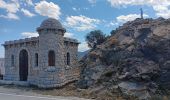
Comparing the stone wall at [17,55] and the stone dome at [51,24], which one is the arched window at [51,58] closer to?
the stone wall at [17,55]

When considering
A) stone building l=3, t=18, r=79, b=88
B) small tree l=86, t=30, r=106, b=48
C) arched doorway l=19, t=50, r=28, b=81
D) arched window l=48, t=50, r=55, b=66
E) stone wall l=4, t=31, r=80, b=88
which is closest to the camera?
stone wall l=4, t=31, r=80, b=88

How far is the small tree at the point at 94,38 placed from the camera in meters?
40.1

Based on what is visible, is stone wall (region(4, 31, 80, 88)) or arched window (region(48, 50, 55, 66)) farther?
arched window (region(48, 50, 55, 66))

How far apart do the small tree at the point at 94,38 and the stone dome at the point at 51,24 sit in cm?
1626

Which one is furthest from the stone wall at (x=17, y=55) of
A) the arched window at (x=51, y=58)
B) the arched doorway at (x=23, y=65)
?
the arched window at (x=51, y=58)

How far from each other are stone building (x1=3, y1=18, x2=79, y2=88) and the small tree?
12.2 metres

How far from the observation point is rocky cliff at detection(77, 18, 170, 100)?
2022cm

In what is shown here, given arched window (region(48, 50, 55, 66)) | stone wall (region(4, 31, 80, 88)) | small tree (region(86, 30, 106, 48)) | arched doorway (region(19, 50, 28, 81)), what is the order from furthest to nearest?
1. small tree (region(86, 30, 106, 48))
2. arched doorway (region(19, 50, 28, 81))
3. arched window (region(48, 50, 55, 66))
4. stone wall (region(4, 31, 80, 88))

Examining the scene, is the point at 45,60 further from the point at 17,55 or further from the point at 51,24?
the point at 17,55

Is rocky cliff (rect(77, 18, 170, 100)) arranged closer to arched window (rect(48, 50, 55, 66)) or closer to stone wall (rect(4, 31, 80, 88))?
stone wall (rect(4, 31, 80, 88))

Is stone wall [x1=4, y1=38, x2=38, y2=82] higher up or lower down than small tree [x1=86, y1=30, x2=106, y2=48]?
lower down

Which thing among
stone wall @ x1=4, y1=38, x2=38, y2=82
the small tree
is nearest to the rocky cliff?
stone wall @ x1=4, y1=38, x2=38, y2=82

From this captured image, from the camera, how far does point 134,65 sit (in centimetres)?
2294

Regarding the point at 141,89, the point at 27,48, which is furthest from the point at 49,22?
the point at 141,89
